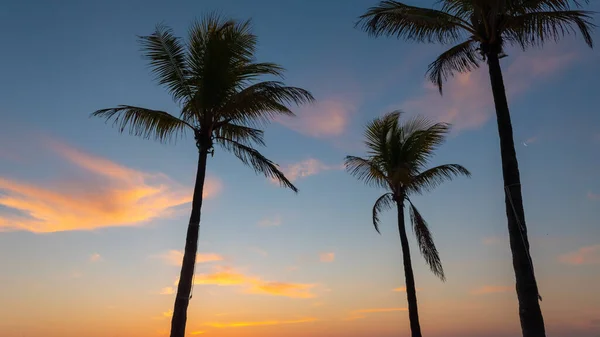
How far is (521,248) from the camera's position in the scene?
34.0 feet

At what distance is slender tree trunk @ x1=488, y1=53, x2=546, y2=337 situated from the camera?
387 inches

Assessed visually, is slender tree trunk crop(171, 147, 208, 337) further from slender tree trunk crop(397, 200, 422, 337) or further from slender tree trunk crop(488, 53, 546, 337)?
slender tree trunk crop(397, 200, 422, 337)

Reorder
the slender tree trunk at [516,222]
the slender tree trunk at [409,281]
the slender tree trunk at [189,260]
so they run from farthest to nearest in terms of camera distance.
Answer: the slender tree trunk at [409,281], the slender tree trunk at [189,260], the slender tree trunk at [516,222]

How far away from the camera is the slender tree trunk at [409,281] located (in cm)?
1938

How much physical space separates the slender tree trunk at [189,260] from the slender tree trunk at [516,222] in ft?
25.6

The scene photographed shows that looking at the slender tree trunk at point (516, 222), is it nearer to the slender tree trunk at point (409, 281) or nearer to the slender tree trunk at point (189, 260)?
the slender tree trunk at point (189, 260)

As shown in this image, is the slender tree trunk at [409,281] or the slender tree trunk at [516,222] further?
the slender tree trunk at [409,281]

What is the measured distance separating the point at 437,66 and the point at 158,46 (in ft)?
27.8

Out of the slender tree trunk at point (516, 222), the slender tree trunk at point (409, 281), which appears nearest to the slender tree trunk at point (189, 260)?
the slender tree trunk at point (516, 222)

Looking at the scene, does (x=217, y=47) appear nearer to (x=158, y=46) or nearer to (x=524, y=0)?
(x=158, y=46)

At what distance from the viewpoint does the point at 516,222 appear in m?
10.5

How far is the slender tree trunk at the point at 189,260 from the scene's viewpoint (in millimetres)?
12219

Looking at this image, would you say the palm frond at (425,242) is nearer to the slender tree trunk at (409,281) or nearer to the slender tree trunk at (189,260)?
the slender tree trunk at (409,281)

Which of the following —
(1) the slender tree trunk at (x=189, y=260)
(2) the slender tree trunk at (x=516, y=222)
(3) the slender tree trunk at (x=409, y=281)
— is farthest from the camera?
(3) the slender tree trunk at (x=409, y=281)
